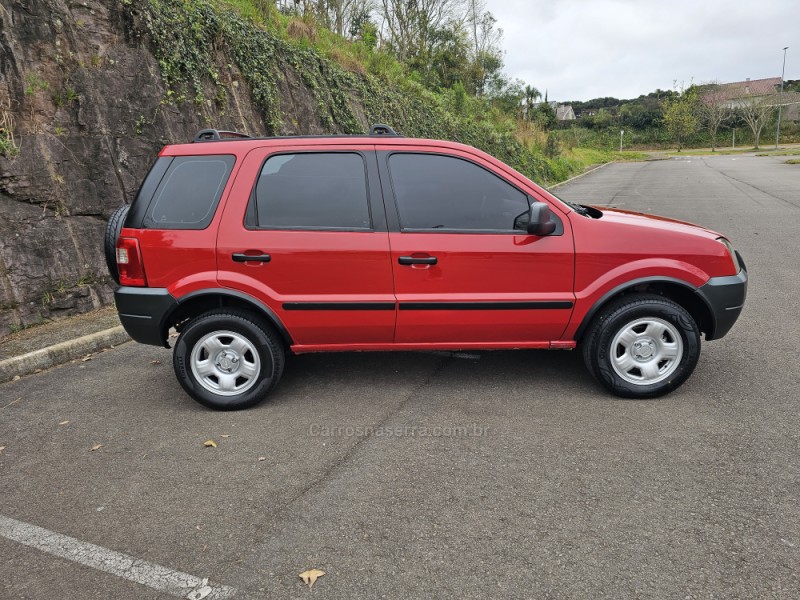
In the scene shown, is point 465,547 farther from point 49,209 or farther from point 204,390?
point 49,209

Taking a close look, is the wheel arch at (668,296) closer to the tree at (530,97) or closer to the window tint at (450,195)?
the window tint at (450,195)

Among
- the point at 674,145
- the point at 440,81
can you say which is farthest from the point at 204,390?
the point at 674,145

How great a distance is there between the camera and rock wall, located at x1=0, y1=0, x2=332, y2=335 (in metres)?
5.90

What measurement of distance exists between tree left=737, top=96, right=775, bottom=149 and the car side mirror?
2840 inches

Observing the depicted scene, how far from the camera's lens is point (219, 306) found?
164 inches

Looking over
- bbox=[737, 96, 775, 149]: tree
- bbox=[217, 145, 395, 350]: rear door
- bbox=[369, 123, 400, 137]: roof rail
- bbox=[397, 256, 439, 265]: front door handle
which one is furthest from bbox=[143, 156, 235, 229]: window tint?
bbox=[737, 96, 775, 149]: tree

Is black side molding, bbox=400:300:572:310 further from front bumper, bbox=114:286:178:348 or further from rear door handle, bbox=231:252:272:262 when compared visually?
front bumper, bbox=114:286:178:348

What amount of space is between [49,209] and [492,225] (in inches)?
194

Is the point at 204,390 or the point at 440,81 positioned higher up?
the point at 440,81

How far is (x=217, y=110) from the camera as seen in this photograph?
927 cm

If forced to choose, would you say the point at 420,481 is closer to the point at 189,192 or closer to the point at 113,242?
the point at 189,192

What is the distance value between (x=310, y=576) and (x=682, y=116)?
3011 inches

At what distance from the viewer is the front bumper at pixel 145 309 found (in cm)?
400

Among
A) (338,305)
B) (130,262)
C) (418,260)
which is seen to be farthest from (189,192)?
(418,260)
